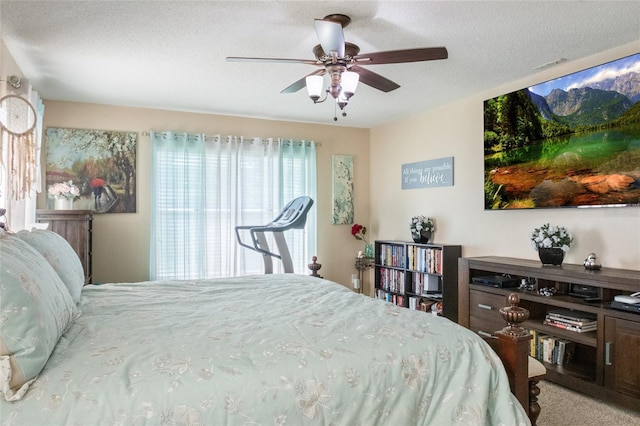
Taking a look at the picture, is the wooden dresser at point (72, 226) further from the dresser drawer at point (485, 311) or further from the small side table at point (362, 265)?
the dresser drawer at point (485, 311)

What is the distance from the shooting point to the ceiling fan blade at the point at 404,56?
8.07ft

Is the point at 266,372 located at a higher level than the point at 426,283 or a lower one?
higher

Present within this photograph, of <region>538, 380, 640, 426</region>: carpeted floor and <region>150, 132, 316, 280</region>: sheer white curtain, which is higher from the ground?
<region>150, 132, 316, 280</region>: sheer white curtain

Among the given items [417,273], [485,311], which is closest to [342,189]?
[417,273]

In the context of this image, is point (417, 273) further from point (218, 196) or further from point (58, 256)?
point (58, 256)

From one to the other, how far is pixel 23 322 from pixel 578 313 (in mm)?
3433

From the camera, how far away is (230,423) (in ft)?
4.04

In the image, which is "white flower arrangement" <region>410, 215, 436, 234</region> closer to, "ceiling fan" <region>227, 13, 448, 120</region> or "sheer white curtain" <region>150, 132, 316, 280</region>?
"sheer white curtain" <region>150, 132, 316, 280</region>

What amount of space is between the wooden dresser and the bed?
1.97m

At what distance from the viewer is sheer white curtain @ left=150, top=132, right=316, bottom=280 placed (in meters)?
4.82

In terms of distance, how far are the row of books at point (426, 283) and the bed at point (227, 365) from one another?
2.84 meters

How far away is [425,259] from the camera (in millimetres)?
4684

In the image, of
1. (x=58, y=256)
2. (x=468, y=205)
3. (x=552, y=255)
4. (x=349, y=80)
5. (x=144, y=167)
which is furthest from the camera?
(x=144, y=167)

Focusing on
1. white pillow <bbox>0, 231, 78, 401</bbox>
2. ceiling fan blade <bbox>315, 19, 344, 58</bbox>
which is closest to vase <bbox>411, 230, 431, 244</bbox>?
ceiling fan blade <bbox>315, 19, 344, 58</bbox>
